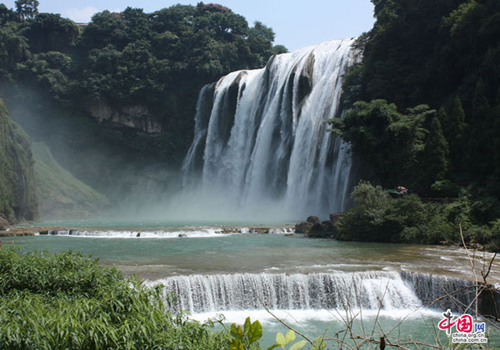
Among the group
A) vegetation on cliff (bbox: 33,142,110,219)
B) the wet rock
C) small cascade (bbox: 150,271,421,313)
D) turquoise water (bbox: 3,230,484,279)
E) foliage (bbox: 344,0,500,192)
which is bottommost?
small cascade (bbox: 150,271,421,313)

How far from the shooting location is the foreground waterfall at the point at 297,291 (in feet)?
40.5

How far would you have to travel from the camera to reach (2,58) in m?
48.7

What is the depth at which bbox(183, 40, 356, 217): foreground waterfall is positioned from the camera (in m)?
32.4

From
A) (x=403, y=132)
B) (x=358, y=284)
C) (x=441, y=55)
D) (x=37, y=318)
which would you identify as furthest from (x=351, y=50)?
(x=37, y=318)

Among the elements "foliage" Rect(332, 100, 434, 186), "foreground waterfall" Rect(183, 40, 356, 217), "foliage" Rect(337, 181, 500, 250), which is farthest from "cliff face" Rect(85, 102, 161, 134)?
"foliage" Rect(337, 181, 500, 250)

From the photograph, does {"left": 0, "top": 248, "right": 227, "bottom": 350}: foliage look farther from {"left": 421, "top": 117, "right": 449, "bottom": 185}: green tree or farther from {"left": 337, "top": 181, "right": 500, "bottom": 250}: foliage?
{"left": 421, "top": 117, "right": 449, "bottom": 185}: green tree

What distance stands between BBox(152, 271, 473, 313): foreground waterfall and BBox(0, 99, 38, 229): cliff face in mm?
25179

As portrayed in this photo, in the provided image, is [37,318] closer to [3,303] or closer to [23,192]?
[3,303]

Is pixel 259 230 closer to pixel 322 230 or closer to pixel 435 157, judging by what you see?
pixel 322 230

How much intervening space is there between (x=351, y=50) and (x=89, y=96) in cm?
2946

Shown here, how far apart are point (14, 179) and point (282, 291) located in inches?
1136

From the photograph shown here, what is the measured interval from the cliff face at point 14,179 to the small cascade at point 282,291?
25142mm

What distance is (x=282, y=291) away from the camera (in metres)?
12.7

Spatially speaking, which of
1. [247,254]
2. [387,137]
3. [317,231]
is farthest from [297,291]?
[387,137]
